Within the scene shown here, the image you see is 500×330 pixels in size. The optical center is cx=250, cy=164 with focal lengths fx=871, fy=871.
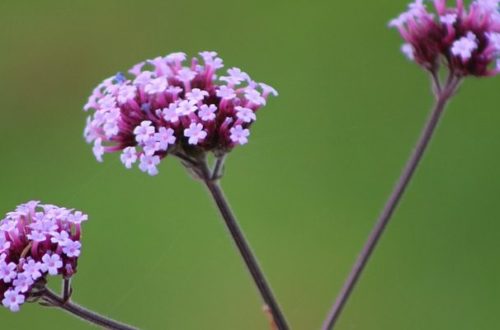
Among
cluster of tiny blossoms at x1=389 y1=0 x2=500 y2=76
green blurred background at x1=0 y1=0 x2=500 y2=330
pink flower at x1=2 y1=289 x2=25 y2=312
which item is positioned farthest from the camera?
green blurred background at x1=0 y1=0 x2=500 y2=330

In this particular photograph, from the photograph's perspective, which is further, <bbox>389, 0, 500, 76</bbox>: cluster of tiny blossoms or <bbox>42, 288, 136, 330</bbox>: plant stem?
<bbox>389, 0, 500, 76</bbox>: cluster of tiny blossoms

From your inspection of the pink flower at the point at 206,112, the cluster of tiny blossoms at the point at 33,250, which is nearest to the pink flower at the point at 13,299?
the cluster of tiny blossoms at the point at 33,250

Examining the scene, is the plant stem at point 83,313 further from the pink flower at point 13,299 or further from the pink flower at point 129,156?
the pink flower at point 129,156

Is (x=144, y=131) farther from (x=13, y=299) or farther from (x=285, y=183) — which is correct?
(x=285, y=183)

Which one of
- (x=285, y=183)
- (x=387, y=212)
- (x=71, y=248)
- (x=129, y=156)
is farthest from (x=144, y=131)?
(x=285, y=183)

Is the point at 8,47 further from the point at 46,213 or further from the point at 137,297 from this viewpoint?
the point at 46,213

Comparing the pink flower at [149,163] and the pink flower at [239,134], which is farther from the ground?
the pink flower at [239,134]

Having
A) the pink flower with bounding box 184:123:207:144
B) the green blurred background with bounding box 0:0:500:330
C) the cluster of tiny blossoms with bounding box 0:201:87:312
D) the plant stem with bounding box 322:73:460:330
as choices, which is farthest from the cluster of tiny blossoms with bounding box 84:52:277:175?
the green blurred background with bounding box 0:0:500:330

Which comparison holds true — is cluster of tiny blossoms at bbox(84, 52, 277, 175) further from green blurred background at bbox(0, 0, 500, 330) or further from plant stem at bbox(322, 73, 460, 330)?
green blurred background at bbox(0, 0, 500, 330)
